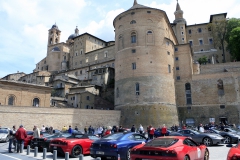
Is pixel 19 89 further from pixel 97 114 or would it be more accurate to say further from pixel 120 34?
pixel 120 34

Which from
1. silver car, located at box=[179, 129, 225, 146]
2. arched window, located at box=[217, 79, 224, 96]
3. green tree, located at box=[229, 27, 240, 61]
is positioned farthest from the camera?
green tree, located at box=[229, 27, 240, 61]

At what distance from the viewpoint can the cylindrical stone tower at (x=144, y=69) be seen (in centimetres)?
3303

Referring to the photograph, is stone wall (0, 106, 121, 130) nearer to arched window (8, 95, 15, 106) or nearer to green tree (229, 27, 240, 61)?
arched window (8, 95, 15, 106)

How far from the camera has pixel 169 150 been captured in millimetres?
6535

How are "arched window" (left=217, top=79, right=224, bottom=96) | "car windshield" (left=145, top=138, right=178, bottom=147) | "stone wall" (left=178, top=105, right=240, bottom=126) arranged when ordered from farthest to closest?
"arched window" (left=217, top=79, right=224, bottom=96) < "stone wall" (left=178, top=105, right=240, bottom=126) < "car windshield" (left=145, top=138, right=178, bottom=147)

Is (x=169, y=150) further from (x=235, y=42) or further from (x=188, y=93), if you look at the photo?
(x=235, y=42)

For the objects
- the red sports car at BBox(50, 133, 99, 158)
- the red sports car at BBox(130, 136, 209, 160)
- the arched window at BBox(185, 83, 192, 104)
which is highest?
the arched window at BBox(185, 83, 192, 104)

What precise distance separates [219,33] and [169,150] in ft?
191

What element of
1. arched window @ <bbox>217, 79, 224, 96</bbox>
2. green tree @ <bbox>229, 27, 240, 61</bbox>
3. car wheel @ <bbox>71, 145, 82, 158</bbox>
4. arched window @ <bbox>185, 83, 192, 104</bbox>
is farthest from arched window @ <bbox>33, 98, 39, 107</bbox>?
green tree @ <bbox>229, 27, 240, 61</bbox>

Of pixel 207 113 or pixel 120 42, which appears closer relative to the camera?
pixel 207 113

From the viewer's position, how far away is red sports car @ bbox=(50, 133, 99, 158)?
33.7ft

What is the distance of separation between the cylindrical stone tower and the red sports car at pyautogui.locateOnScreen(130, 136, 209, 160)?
24.7 meters

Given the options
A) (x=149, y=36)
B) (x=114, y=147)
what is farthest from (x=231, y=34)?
(x=114, y=147)

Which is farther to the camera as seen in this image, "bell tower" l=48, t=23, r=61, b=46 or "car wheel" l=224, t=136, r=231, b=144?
"bell tower" l=48, t=23, r=61, b=46
